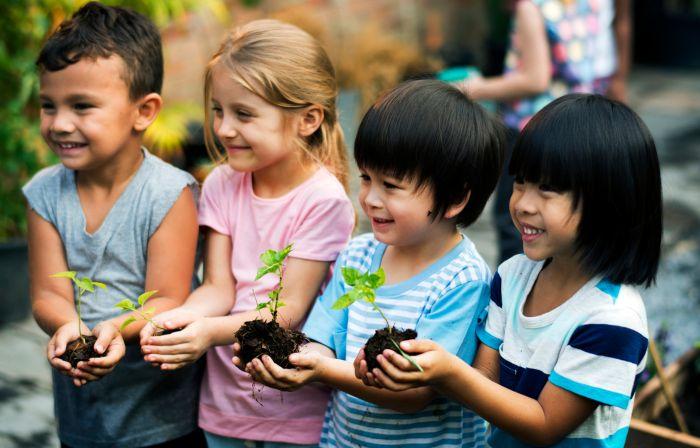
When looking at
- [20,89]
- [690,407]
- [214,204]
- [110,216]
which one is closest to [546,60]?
[690,407]

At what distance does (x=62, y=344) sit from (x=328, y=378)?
684 mm

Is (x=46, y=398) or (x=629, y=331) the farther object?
(x=46, y=398)

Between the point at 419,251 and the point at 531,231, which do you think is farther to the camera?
the point at 419,251

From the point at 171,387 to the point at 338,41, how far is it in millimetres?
5596

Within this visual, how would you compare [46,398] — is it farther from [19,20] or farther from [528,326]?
[528,326]

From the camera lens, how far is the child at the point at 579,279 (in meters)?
1.80

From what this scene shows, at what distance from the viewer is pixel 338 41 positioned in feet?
25.3

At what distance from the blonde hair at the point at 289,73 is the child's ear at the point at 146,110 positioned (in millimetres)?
142

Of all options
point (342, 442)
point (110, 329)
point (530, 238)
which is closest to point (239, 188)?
point (110, 329)

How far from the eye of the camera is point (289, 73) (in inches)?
93.1

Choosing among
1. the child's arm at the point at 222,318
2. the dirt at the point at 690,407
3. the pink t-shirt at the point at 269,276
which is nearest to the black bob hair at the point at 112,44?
the pink t-shirt at the point at 269,276

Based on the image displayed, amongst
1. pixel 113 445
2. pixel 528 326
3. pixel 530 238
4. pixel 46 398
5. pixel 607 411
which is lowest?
pixel 46 398

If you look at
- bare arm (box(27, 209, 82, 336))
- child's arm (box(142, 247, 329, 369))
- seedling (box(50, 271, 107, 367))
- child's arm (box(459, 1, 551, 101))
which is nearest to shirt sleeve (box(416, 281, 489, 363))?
child's arm (box(142, 247, 329, 369))

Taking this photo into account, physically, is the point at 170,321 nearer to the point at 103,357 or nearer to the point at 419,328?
the point at 103,357
